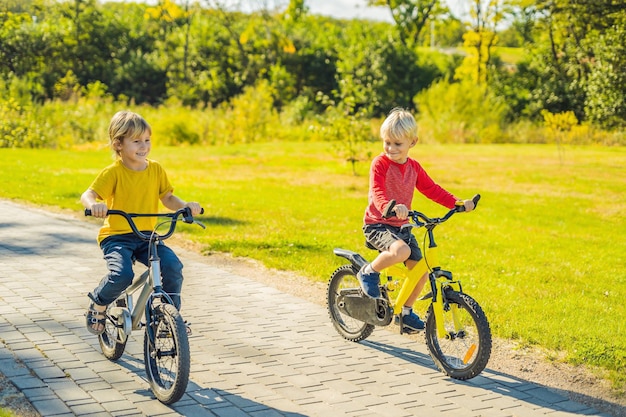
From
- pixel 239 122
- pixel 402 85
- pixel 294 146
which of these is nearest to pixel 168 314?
pixel 294 146

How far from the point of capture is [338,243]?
1107 centimetres

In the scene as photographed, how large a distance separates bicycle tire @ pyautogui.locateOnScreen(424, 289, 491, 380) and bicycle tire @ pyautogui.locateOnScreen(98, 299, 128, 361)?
2.02m

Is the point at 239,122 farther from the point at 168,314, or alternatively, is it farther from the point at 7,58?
the point at 168,314

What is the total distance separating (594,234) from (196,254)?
665cm

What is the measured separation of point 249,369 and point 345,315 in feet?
3.97

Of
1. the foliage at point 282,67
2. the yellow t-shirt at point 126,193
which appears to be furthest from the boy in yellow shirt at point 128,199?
the foliage at point 282,67

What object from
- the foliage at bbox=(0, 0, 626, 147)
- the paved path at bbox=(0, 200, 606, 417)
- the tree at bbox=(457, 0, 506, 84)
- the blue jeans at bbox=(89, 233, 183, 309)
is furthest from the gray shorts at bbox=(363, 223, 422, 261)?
the tree at bbox=(457, 0, 506, 84)

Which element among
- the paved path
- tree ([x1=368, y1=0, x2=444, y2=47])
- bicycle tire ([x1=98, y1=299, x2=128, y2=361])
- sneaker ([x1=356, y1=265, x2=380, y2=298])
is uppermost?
tree ([x1=368, y1=0, x2=444, y2=47])

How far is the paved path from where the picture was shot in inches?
192

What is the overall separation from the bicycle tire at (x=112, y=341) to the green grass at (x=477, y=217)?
9.71ft

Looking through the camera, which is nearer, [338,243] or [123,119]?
[123,119]

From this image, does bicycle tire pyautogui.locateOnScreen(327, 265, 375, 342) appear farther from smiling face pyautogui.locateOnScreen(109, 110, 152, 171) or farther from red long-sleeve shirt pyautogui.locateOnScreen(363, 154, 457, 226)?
smiling face pyautogui.locateOnScreen(109, 110, 152, 171)

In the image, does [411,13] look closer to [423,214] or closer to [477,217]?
[477,217]

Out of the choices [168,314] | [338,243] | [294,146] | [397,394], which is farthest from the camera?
[294,146]
